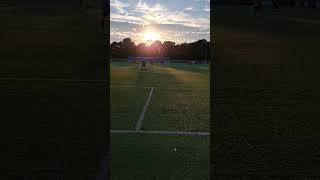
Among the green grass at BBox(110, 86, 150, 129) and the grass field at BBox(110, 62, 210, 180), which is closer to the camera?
the grass field at BBox(110, 62, 210, 180)

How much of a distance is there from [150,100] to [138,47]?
28013mm
